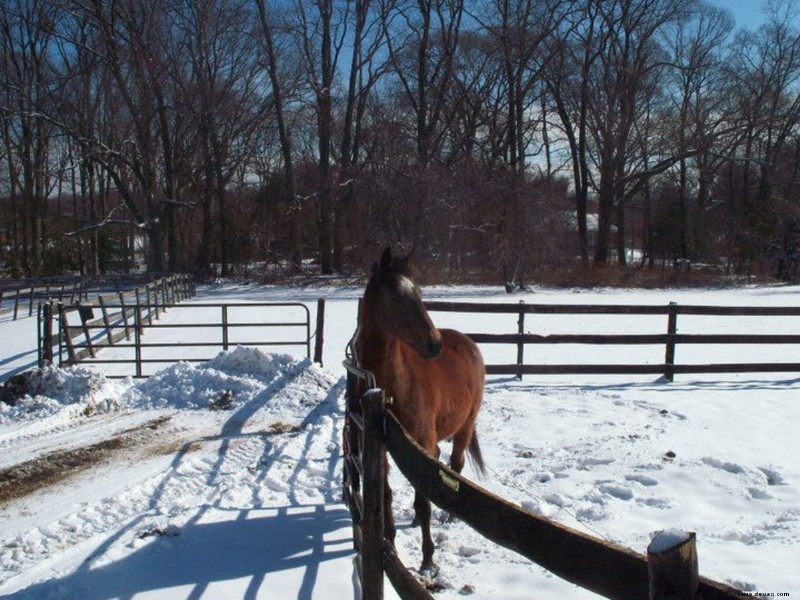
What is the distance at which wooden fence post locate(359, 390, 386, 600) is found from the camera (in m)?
2.89

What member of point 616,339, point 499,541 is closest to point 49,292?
point 616,339

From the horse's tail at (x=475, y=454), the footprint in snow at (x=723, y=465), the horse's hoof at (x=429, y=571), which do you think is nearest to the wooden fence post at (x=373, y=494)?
the horse's hoof at (x=429, y=571)

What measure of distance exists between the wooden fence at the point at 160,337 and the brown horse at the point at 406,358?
520 centimetres

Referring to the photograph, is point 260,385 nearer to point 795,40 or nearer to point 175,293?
point 175,293

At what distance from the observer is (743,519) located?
4730 mm

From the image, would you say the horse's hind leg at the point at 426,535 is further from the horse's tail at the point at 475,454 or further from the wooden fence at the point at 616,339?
the wooden fence at the point at 616,339

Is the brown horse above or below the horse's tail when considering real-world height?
above

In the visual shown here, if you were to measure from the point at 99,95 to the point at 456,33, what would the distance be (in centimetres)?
2117

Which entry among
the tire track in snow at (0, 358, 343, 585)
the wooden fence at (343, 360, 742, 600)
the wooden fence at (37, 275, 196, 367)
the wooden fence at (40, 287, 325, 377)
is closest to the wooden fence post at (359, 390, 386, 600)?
the wooden fence at (343, 360, 742, 600)

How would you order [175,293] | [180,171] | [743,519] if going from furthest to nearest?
[180,171], [175,293], [743,519]

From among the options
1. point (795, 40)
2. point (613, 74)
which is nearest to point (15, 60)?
point (613, 74)

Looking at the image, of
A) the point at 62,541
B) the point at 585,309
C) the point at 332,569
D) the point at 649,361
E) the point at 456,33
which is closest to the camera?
the point at 332,569

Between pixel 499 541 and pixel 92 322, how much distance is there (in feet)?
54.5

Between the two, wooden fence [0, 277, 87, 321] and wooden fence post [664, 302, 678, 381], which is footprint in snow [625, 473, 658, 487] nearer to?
wooden fence post [664, 302, 678, 381]
